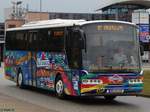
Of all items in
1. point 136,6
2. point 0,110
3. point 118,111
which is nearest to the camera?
point 0,110

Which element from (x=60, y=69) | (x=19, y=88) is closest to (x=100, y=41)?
(x=60, y=69)

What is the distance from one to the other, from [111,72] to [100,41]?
104cm

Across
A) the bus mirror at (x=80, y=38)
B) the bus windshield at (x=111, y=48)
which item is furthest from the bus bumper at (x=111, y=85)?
the bus mirror at (x=80, y=38)

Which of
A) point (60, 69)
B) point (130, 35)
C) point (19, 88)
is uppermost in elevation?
point (130, 35)

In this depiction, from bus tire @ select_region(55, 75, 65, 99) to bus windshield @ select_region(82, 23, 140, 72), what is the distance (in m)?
1.89

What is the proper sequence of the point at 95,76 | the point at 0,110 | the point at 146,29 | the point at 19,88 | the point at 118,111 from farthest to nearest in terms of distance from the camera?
the point at 146,29, the point at 19,88, the point at 95,76, the point at 118,111, the point at 0,110

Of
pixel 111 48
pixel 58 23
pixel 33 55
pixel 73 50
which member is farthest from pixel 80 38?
pixel 33 55

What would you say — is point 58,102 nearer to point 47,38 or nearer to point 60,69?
point 60,69

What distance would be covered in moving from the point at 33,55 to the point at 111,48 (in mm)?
5371

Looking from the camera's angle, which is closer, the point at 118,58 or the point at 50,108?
the point at 50,108

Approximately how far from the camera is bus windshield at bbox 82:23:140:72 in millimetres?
17453

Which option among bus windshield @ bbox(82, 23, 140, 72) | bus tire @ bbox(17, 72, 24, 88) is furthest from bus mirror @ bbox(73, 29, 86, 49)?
bus tire @ bbox(17, 72, 24, 88)

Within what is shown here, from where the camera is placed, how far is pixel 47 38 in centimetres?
2059

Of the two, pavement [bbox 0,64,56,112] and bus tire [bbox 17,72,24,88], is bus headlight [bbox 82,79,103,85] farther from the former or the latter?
bus tire [bbox 17,72,24,88]
